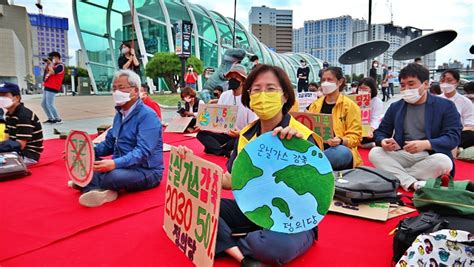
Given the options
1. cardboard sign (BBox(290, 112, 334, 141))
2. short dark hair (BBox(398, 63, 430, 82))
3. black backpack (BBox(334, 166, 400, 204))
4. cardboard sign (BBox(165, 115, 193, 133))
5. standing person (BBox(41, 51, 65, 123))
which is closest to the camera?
black backpack (BBox(334, 166, 400, 204))

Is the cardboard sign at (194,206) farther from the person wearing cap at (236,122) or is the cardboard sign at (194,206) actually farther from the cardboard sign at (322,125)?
the person wearing cap at (236,122)

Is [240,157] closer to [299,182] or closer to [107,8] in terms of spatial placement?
[299,182]

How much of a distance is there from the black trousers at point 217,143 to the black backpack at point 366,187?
216 centimetres

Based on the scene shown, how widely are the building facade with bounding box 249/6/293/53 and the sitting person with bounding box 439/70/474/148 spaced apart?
43.2 metres

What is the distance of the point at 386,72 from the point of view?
1683cm

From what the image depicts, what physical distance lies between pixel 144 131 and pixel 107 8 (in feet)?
88.1

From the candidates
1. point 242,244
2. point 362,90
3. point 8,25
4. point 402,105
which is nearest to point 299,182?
point 242,244

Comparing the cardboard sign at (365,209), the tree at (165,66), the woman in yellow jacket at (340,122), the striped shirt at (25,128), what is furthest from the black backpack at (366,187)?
the tree at (165,66)

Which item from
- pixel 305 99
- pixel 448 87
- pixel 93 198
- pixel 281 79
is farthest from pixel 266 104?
pixel 305 99

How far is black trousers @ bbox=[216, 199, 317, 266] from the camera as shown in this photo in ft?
5.78

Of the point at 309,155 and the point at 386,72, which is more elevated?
the point at 386,72

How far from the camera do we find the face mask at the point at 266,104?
191 centimetres

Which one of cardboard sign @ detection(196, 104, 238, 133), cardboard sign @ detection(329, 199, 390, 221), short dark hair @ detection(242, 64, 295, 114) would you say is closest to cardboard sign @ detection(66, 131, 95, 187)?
short dark hair @ detection(242, 64, 295, 114)

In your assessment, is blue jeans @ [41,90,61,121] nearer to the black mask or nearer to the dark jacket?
the black mask
